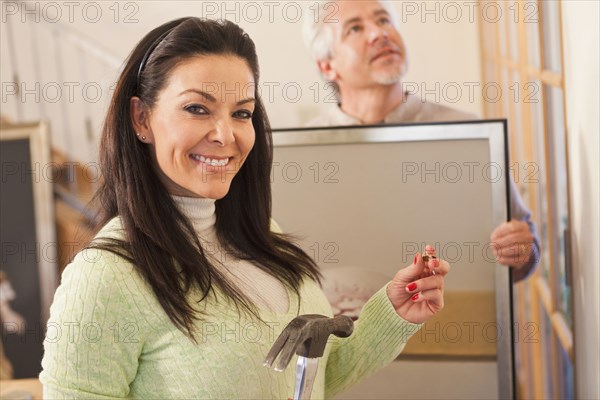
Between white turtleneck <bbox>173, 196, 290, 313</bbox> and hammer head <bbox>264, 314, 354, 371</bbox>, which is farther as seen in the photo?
white turtleneck <bbox>173, 196, 290, 313</bbox>

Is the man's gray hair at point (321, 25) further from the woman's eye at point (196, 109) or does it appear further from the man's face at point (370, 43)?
the woman's eye at point (196, 109)

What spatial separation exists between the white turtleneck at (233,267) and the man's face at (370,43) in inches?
41.1

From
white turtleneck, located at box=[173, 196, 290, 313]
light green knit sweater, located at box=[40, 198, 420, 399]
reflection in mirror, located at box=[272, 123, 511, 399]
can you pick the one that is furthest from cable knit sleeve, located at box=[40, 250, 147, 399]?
reflection in mirror, located at box=[272, 123, 511, 399]

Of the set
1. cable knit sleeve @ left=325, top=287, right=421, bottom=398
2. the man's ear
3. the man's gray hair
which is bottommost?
cable knit sleeve @ left=325, top=287, right=421, bottom=398

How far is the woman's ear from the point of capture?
138 centimetres

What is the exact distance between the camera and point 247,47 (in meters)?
1.43

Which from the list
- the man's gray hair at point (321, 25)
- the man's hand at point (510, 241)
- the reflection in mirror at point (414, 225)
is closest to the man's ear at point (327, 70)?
the man's gray hair at point (321, 25)

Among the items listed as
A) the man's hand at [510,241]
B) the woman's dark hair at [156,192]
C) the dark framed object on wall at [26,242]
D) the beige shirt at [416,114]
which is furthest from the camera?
the dark framed object on wall at [26,242]

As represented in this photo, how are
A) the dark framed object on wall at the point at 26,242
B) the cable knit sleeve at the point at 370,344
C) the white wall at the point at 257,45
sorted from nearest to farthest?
1. the cable knit sleeve at the point at 370,344
2. the white wall at the point at 257,45
3. the dark framed object on wall at the point at 26,242

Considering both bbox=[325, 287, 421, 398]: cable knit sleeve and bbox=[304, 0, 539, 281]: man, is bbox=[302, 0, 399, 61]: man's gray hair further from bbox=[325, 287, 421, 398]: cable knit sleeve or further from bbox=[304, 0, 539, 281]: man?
bbox=[325, 287, 421, 398]: cable knit sleeve

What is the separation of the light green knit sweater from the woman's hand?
0.22m

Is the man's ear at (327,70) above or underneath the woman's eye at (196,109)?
above

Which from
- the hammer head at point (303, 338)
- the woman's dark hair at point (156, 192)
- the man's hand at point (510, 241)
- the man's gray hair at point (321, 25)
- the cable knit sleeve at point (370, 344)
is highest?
the man's gray hair at point (321, 25)

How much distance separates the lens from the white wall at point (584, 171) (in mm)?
1659
